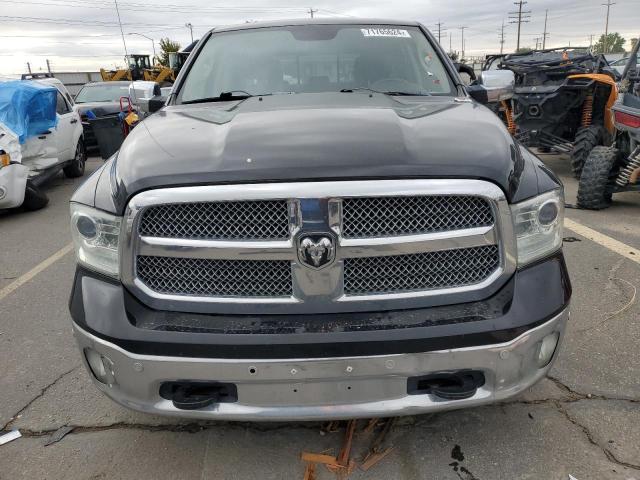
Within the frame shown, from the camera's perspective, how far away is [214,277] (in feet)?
6.63


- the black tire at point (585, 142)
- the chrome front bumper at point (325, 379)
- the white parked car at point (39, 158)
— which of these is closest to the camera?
the chrome front bumper at point (325, 379)

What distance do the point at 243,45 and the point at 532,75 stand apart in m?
7.08

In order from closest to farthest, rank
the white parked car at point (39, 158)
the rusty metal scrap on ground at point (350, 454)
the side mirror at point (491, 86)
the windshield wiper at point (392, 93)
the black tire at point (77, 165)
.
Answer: the rusty metal scrap on ground at point (350, 454)
the windshield wiper at point (392, 93)
the side mirror at point (491, 86)
the white parked car at point (39, 158)
the black tire at point (77, 165)

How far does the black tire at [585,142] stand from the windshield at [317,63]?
4.98 m

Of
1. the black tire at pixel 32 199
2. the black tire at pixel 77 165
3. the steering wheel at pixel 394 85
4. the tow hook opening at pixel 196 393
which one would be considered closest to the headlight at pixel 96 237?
the tow hook opening at pixel 196 393

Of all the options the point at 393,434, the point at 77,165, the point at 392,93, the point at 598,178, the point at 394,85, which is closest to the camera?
the point at 393,434

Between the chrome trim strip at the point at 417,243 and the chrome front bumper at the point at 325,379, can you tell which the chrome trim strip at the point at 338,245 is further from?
the chrome front bumper at the point at 325,379

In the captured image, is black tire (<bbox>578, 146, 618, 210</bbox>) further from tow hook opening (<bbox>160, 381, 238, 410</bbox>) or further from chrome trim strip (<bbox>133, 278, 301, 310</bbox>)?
tow hook opening (<bbox>160, 381, 238, 410</bbox>)

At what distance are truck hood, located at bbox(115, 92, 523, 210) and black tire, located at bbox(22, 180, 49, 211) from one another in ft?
18.5

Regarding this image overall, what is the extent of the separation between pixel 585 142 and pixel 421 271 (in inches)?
265

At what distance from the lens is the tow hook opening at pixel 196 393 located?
1962 mm

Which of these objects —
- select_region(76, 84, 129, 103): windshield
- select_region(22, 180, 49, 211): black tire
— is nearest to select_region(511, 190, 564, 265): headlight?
select_region(22, 180, 49, 211): black tire

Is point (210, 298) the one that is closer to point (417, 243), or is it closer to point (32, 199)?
point (417, 243)

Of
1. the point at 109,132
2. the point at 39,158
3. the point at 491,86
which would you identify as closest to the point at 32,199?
the point at 39,158
